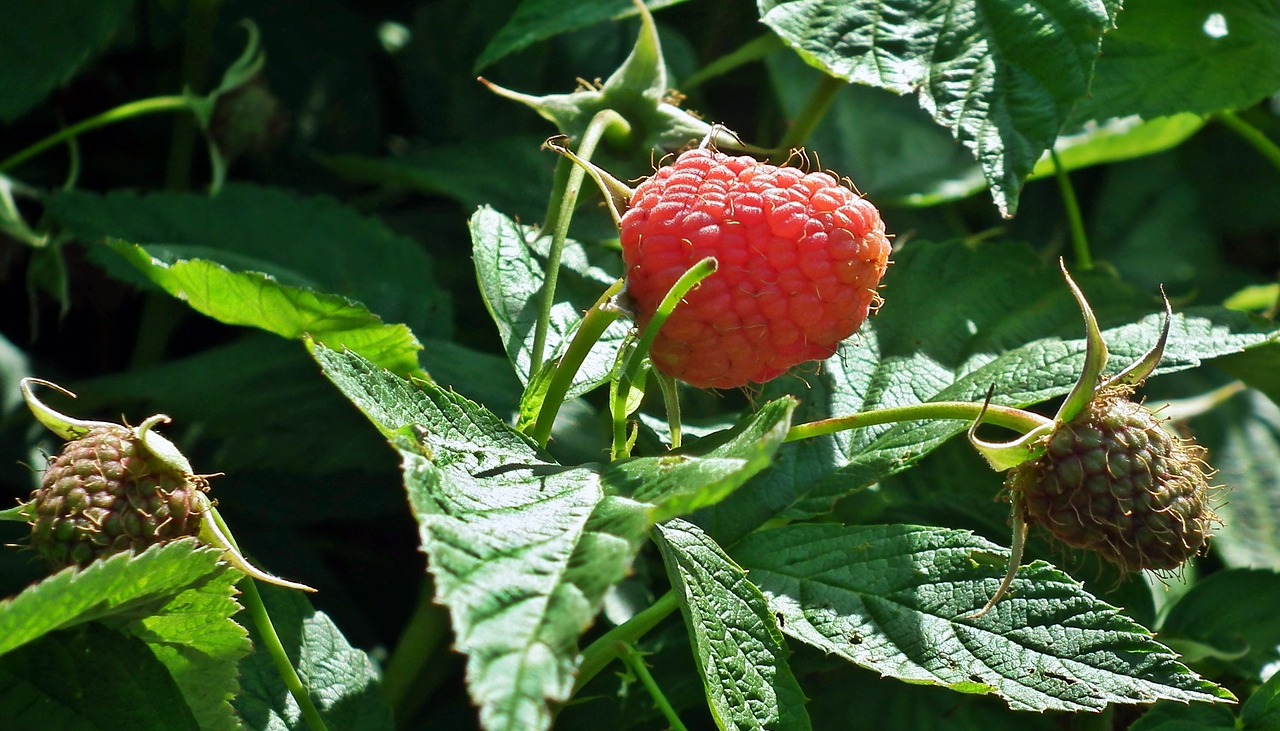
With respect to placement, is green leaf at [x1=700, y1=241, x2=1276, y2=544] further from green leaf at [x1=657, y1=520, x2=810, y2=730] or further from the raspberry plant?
green leaf at [x1=657, y1=520, x2=810, y2=730]

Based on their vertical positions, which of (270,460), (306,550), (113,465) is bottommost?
(306,550)

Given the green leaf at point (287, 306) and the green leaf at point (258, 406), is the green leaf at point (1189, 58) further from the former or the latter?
the green leaf at point (258, 406)

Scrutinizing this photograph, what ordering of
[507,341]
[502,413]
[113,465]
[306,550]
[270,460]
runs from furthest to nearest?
[306,550] < [270,460] < [502,413] < [507,341] < [113,465]

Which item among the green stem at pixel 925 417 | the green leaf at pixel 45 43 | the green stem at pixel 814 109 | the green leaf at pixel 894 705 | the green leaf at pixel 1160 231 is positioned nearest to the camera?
the green stem at pixel 925 417

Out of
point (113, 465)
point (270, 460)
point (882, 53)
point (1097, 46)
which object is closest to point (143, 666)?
point (113, 465)

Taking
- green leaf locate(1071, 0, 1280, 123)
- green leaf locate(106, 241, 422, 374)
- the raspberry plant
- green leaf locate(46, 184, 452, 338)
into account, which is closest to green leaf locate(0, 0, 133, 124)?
the raspberry plant

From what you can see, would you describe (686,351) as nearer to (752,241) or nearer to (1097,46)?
(752,241)

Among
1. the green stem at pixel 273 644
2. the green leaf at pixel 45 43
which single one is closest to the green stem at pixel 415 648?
the green stem at pixel 273 644
